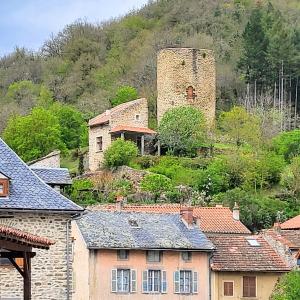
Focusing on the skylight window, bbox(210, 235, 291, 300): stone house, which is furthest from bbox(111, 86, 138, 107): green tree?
bbox(210, 235, 291, 300): stone house

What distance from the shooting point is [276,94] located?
3196 inches

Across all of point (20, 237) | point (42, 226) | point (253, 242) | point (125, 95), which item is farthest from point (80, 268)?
point (125, 95)

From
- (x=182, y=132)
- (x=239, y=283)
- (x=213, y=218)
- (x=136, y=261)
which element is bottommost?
(x=239, y=283)

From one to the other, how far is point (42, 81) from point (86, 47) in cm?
493

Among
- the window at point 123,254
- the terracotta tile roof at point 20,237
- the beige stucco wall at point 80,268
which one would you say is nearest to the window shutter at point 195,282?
the window at point 123,254

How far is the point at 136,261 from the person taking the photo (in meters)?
41.4

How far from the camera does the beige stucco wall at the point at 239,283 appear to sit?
41938 mm

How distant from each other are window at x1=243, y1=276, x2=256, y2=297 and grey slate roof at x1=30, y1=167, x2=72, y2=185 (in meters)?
14.1

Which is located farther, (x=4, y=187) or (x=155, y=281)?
(x=155, y=281)

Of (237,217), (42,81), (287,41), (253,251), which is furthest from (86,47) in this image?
(253,251)

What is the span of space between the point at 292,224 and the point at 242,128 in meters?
18.8

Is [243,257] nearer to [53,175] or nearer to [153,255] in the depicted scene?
[153,255]

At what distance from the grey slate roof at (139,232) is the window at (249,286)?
1883 mm

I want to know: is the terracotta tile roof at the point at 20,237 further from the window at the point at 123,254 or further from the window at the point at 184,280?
the window at the point at 184,280
